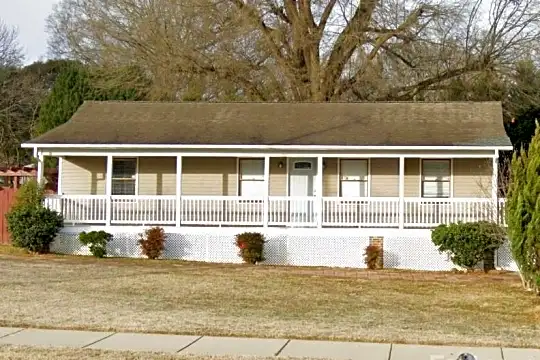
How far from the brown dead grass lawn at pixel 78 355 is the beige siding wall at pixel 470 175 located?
14.8m

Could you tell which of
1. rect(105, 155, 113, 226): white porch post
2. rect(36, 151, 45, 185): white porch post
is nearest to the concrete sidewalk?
rect(105, 155, 113, 226): white porch post

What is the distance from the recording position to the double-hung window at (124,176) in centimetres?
2438

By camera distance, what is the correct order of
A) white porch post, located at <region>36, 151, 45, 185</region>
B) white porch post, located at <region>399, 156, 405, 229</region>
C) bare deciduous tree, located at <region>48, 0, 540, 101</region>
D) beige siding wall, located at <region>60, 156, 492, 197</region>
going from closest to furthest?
Answer: white porch post, located at <region>399, 156, 405, 229</region> < white porch post, located at <region>36, 151, 45, 185</region> < beige siding wall, located at <region>60, 156, 492, 197</region> < bare deciduous tree, located at <region>48, 0, 540, 101</region>

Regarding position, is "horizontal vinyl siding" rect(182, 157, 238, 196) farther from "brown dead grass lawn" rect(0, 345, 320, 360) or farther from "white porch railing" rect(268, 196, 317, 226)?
"brown dead grass lawn" rect(0, 345, 320, 360)

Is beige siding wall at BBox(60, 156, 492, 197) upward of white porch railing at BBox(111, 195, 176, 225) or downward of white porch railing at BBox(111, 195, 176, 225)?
upward

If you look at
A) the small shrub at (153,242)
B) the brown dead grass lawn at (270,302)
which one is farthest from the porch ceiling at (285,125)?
the brown dead grass lawn at (270,302)

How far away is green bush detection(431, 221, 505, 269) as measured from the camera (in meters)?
19.7

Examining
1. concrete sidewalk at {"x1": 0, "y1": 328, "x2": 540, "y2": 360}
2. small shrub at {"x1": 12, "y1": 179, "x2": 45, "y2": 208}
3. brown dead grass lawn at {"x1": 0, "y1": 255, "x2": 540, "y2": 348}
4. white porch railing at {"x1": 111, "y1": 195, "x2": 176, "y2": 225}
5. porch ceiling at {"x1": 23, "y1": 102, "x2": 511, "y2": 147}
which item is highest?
porch ceiling at {"x1": 23, "y1": 102, "x2": 511, "y2": 147}

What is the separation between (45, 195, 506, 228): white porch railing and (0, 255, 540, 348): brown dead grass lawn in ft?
5.97

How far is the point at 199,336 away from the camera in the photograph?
1105 centimetres

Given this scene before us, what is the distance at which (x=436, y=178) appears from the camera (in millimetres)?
23453

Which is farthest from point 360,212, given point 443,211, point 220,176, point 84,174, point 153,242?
point 84,174

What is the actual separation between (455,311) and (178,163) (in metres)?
10.6

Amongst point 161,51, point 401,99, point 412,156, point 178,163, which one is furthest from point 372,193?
point 161,51
